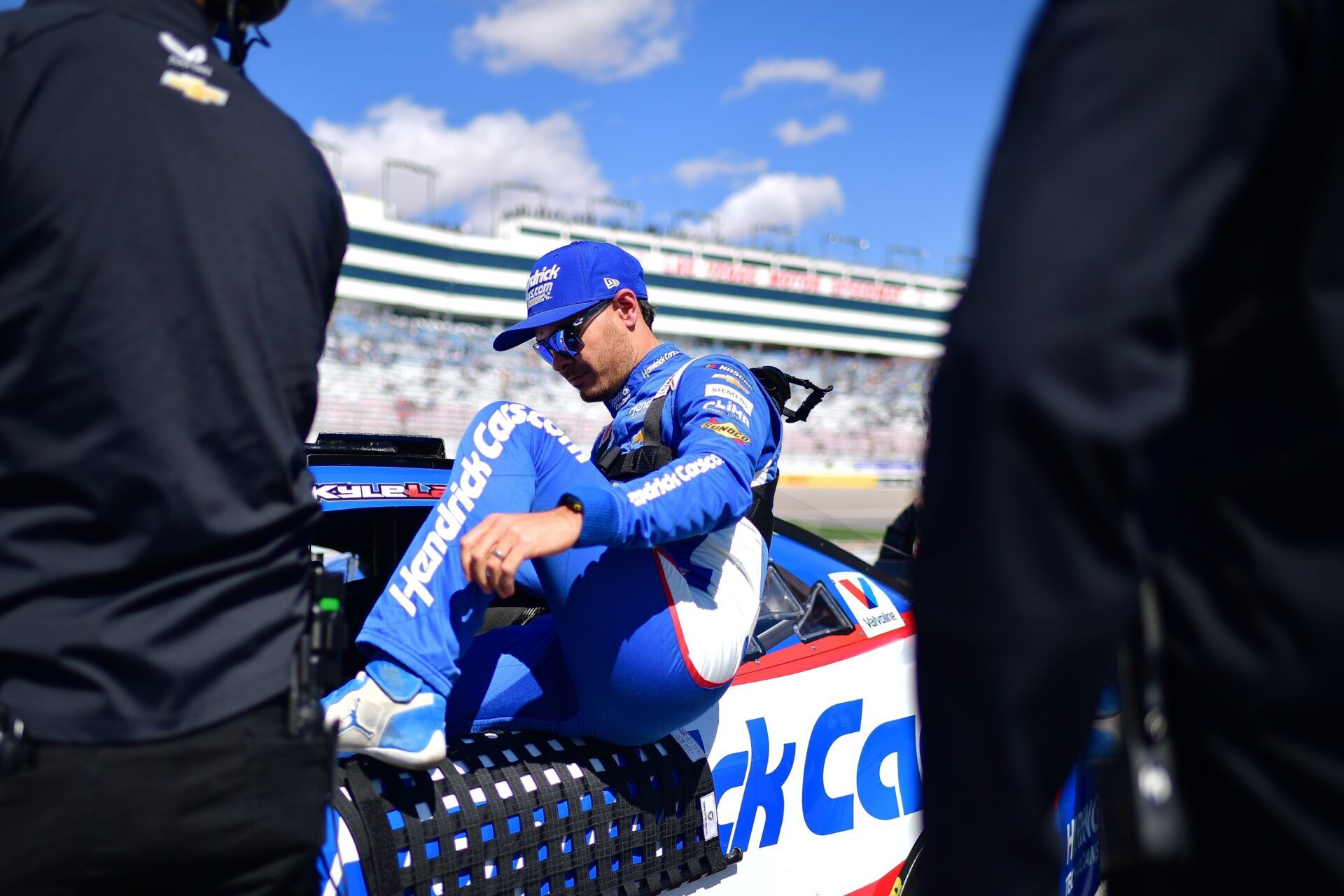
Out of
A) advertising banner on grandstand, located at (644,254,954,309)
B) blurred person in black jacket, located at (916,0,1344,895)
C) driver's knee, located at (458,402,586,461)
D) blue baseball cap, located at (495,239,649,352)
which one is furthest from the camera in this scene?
advertising banner on grandstand, located at (644,254,954,309)

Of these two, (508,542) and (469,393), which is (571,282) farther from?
(469,393)

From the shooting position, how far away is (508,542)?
1669 millimetres

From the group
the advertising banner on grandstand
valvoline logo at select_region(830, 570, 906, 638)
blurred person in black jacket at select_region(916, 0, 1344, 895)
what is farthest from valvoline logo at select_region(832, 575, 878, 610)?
the advertising banner on grandstand

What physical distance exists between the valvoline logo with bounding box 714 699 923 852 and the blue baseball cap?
1.27 m

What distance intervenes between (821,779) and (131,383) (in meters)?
1.90

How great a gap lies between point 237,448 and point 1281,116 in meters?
1.07

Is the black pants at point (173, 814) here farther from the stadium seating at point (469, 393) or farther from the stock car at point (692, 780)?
the stadium seating at point (469, 393)

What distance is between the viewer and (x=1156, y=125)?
2.22 ft

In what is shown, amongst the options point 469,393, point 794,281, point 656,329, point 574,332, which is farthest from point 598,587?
point 794,281

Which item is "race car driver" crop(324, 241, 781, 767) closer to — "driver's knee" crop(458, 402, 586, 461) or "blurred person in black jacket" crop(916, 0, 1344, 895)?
"driver's knee" crop(458, 402, 586, 461)

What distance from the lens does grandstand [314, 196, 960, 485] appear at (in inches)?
1326

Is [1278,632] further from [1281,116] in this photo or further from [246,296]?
[246,296]

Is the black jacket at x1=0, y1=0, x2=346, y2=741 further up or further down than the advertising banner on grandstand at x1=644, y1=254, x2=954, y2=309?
further down

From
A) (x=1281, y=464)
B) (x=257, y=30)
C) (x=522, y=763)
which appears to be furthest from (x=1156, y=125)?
(x=522, y=763)
